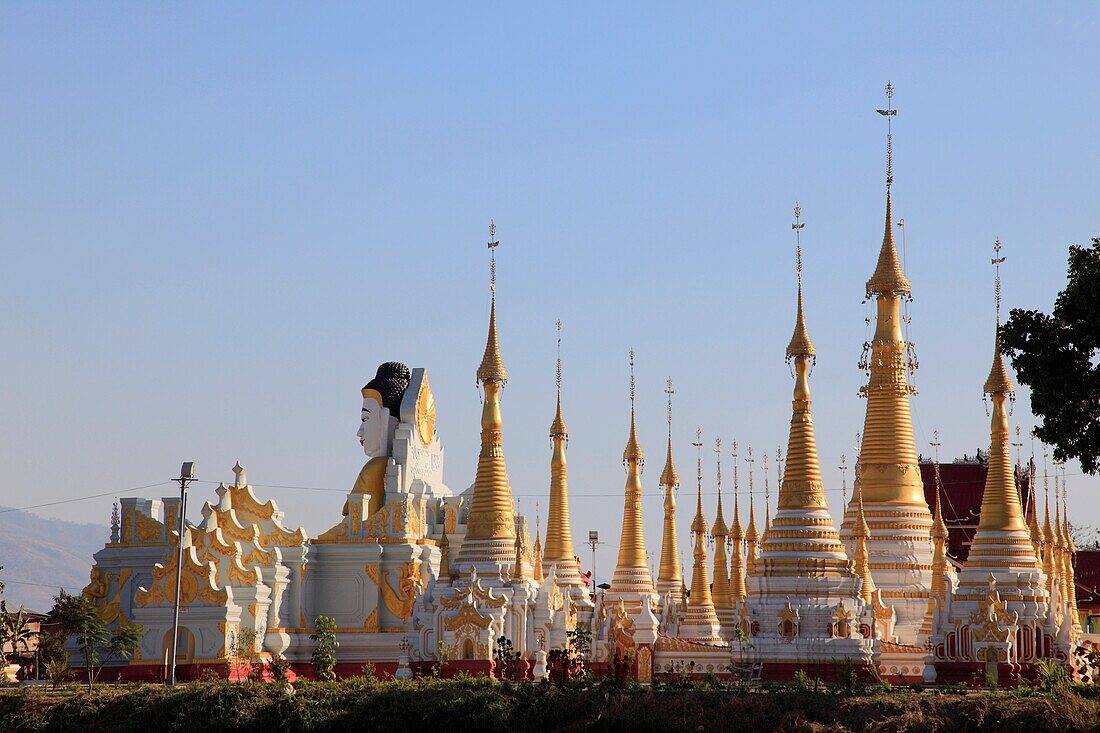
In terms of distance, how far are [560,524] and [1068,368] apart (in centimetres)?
3555

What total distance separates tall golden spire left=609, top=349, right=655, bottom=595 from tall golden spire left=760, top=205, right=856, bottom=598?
14410 millimetres

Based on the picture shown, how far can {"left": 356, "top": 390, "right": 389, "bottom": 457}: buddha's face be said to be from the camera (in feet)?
232

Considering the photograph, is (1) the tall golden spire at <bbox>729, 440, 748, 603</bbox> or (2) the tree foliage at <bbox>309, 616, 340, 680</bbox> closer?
(2) the tree foliage at <bbox>309, 616, 340, 680</bbox>

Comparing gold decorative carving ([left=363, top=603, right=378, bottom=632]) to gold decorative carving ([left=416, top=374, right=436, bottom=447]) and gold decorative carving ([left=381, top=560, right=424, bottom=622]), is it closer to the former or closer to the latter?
gold decorative carving ([left=381, top=560, right=424, bottom=622])

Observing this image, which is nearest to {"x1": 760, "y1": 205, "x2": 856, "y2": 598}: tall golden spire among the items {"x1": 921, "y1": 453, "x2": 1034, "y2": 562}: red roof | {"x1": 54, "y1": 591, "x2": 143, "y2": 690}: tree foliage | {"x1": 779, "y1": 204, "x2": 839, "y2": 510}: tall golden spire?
{"x1": 779, "y1": 204, "x2": 839, "y2": 510}: tall golden spire

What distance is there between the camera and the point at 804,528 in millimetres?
55938

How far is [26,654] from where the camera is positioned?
215ft

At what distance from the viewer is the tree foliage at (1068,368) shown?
40.8 m

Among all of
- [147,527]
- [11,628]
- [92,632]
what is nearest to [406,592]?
[147,527]

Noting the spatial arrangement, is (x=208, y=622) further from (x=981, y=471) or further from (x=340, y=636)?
(x=981, y=471)

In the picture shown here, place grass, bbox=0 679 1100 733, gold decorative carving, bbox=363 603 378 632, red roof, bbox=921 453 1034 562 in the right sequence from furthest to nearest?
red roof, bbox=921 453 1034 562 < gold decorative carving, bbox=363 603 378 632 < grass, bbox=0 679 1100 733

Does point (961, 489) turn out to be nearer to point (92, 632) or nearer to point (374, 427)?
point (374, 427)

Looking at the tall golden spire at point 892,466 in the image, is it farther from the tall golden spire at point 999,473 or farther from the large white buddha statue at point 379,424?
the large white buddha statue at point 379,424

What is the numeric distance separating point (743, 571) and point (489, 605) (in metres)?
21.9
